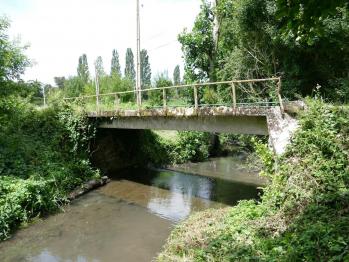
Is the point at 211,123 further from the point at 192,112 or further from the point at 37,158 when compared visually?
the point at 37,158

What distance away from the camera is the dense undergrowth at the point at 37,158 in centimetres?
1190

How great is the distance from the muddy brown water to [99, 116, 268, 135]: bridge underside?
3.25 m

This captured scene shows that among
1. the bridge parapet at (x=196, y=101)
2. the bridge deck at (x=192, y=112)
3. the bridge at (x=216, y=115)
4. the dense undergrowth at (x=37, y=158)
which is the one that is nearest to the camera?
the bridge at (x=216, y=115)

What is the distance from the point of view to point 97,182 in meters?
16.9

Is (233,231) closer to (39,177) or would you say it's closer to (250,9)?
(39,177)

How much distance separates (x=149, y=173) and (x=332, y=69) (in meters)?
11.5

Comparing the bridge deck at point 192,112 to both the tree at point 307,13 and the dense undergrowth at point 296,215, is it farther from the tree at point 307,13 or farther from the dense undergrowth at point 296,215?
the tree at point 307,13

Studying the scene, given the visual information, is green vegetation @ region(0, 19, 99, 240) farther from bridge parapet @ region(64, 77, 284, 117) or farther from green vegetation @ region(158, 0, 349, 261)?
green vegetation @ region(158, 0, 349, 261)

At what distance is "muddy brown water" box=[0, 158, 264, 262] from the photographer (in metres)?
9.70

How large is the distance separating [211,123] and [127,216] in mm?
4659

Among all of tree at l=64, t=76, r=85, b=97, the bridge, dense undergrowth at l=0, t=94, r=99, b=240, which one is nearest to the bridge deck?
the bridge

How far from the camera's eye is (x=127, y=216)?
12.6 meters

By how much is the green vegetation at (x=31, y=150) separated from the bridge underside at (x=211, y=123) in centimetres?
363

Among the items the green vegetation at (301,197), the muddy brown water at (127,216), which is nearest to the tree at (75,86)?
the muddy brown water at (127,216)
